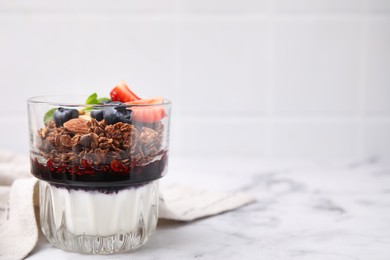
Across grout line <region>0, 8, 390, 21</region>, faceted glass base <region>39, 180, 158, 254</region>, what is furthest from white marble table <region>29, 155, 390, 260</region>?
grout line <region>0, 8, 390, 21</region>

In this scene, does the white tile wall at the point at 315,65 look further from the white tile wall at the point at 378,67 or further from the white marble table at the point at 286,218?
the white marble table at the point at 286,218

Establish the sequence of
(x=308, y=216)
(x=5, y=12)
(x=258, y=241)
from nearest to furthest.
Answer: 1. (x=258, y=241)
2. (x=308, y=216)
3. (x=5, y=12)

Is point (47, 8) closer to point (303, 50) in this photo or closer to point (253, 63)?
point (253, 63)

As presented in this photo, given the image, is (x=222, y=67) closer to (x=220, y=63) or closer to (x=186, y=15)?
(x=220, y=63)

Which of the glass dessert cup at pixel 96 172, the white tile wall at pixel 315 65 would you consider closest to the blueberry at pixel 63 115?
the glass dessert cup at pixel 96 172

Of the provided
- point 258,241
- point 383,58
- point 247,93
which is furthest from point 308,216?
point 383,58

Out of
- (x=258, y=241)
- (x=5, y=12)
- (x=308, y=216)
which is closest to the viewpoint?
(x=258, y=241)

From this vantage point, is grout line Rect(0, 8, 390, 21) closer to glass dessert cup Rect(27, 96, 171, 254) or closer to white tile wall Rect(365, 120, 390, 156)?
white tile wall Rect(365, 120, 390, 156)
